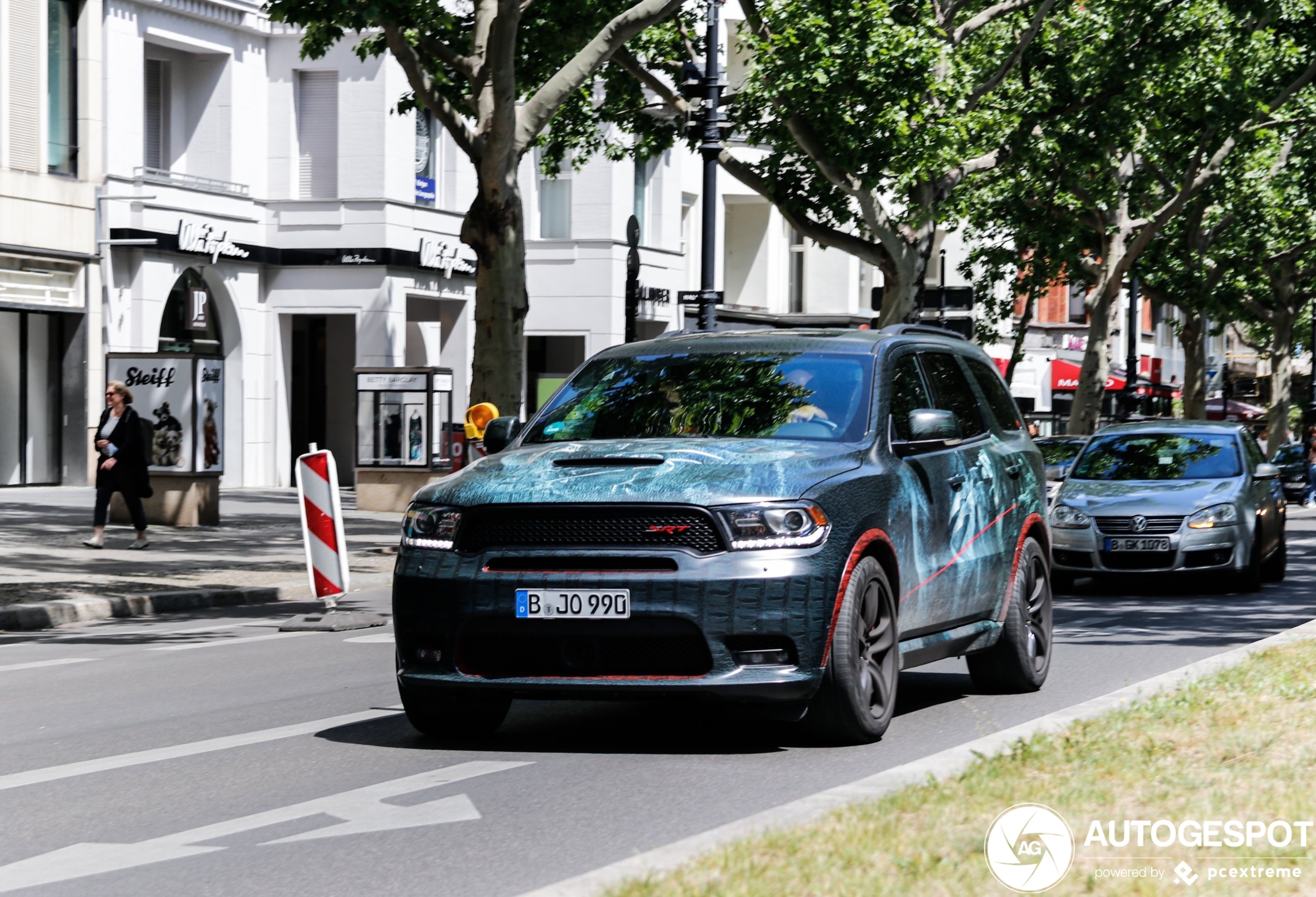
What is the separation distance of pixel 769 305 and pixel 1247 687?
4547cm

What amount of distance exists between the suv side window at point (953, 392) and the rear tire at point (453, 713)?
263cm

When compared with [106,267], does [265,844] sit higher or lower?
lower

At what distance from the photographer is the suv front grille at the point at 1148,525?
17.4 meters

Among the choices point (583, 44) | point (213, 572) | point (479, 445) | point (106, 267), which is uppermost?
point (583, 44)

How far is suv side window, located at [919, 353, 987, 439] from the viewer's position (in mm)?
9578

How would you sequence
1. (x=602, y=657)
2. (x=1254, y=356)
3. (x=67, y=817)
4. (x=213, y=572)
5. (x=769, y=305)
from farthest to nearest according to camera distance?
(x=1254, y=356), (x=769, y=305), (x=213, y=572), (x=602, y=657), (x=67, y=817)

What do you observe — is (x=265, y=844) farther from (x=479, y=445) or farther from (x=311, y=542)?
(x=479, y=445)

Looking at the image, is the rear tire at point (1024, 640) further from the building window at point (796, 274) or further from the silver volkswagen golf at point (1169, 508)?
the building window at point (796, 274)

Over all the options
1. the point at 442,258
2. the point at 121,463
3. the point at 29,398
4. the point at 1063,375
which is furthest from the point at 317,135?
the point at 1063,375

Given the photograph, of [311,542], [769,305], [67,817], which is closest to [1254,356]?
[769,305]

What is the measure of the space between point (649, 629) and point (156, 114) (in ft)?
99.1

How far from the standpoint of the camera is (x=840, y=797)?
5980mm

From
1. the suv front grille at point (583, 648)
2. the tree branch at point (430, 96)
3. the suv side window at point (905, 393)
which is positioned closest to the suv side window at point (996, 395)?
the suv side window at point (905, 393)

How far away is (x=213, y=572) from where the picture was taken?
727 inches
